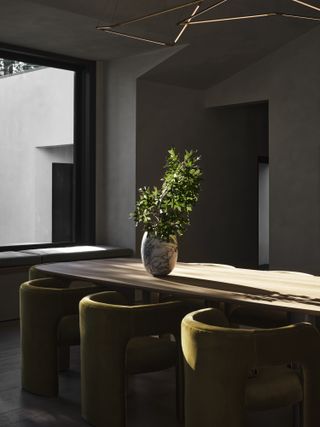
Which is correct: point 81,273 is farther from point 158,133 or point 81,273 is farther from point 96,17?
point 158,133

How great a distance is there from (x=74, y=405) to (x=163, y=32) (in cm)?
414

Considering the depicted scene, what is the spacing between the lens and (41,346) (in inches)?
157

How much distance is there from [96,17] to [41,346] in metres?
3.46

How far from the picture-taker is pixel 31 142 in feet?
28.2

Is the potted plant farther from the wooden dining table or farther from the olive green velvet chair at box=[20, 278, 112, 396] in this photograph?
the olive green velvet chair at box=[20, 278, 112, 396]

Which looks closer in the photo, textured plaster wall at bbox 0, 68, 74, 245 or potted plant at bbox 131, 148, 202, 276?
potted plant at bbox 131, 148, 202, 276

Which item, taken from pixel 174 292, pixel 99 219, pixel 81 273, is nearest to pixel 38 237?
pixel 99 219

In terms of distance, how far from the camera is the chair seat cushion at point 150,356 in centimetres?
334

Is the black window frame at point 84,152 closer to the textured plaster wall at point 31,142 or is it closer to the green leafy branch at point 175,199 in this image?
the textured plaster wall at point 31,142

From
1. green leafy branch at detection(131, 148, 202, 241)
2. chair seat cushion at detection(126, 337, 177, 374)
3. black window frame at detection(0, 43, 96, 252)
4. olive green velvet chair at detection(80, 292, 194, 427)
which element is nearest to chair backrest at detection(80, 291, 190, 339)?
olive green velvet chair at detection(80, 292, 194, 427)

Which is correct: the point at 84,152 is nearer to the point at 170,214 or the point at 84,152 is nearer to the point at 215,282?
the point at 170,214

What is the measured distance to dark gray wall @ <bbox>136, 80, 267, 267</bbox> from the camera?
773 centimetres

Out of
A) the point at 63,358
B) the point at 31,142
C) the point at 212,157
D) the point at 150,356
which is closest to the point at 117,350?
the point at 150,356

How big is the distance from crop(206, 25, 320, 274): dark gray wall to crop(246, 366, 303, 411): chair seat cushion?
Answer: 4617 mm
